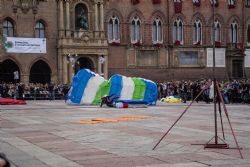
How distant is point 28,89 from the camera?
4725 centimetres

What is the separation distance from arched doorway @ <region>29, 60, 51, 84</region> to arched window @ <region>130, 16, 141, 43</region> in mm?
9922

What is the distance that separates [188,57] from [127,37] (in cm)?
787

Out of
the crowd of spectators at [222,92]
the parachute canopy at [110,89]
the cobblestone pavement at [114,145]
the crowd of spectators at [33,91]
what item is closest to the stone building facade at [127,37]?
the crowd of spectators at [33,91]

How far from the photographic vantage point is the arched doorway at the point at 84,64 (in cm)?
5484

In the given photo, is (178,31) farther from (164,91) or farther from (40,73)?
(40,73)

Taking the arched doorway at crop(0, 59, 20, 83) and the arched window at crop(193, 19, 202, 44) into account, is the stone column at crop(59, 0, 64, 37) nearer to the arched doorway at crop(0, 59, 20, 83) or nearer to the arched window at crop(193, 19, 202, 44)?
the arched doorway at crop(0, 59, 20, 83)

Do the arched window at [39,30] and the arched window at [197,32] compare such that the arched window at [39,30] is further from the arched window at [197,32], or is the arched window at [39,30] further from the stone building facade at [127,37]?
the arched window at [197,32]

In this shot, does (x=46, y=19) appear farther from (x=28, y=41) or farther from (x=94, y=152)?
(x=94, y=152)

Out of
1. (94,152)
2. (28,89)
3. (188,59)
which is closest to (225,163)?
(94,152)

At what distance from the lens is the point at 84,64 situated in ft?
182

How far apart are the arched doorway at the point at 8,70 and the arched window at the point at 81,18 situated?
7698 millimetres

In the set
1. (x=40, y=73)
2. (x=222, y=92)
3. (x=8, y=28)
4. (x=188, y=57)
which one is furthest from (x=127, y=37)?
(x=222, y=92)

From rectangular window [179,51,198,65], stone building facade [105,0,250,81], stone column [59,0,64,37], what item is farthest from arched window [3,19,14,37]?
rectangular window [179,51,198,65]

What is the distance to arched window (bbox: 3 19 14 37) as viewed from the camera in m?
51.5
